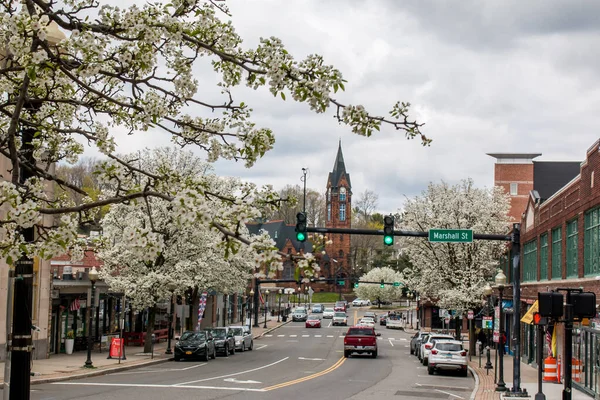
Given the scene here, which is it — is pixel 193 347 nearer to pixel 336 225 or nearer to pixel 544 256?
pixel 544 256

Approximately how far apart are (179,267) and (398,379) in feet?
37.9

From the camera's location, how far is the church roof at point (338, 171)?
145375 millimetres

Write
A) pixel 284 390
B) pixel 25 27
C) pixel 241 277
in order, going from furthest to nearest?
pixel 241 277 < pixel 284 390 < pixel 25 27

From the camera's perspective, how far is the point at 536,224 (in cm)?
3838

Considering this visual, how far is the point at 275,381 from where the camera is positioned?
26875 millimetres

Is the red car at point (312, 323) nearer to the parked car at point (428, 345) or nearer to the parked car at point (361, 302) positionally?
→ the parked car at point (428, 345)

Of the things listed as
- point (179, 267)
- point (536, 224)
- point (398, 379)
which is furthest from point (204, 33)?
point (536, 224)

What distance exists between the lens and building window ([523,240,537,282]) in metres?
39.6

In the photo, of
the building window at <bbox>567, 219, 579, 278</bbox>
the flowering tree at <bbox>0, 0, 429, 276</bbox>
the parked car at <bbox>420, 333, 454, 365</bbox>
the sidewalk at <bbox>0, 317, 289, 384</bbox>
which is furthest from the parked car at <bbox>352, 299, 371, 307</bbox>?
the flowering tree at <bbox>0, 0, 429, 276</bbox>

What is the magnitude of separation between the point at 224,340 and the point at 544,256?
1668cm

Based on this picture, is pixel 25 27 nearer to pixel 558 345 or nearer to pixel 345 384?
pixel 345 384

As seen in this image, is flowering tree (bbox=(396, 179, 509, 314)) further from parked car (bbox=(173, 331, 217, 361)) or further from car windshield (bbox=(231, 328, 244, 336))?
parked car (bbox=(173, 331, 217, 361))

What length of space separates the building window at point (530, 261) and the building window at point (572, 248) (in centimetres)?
893

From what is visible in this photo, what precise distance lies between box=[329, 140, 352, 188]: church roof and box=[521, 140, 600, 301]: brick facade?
104m
